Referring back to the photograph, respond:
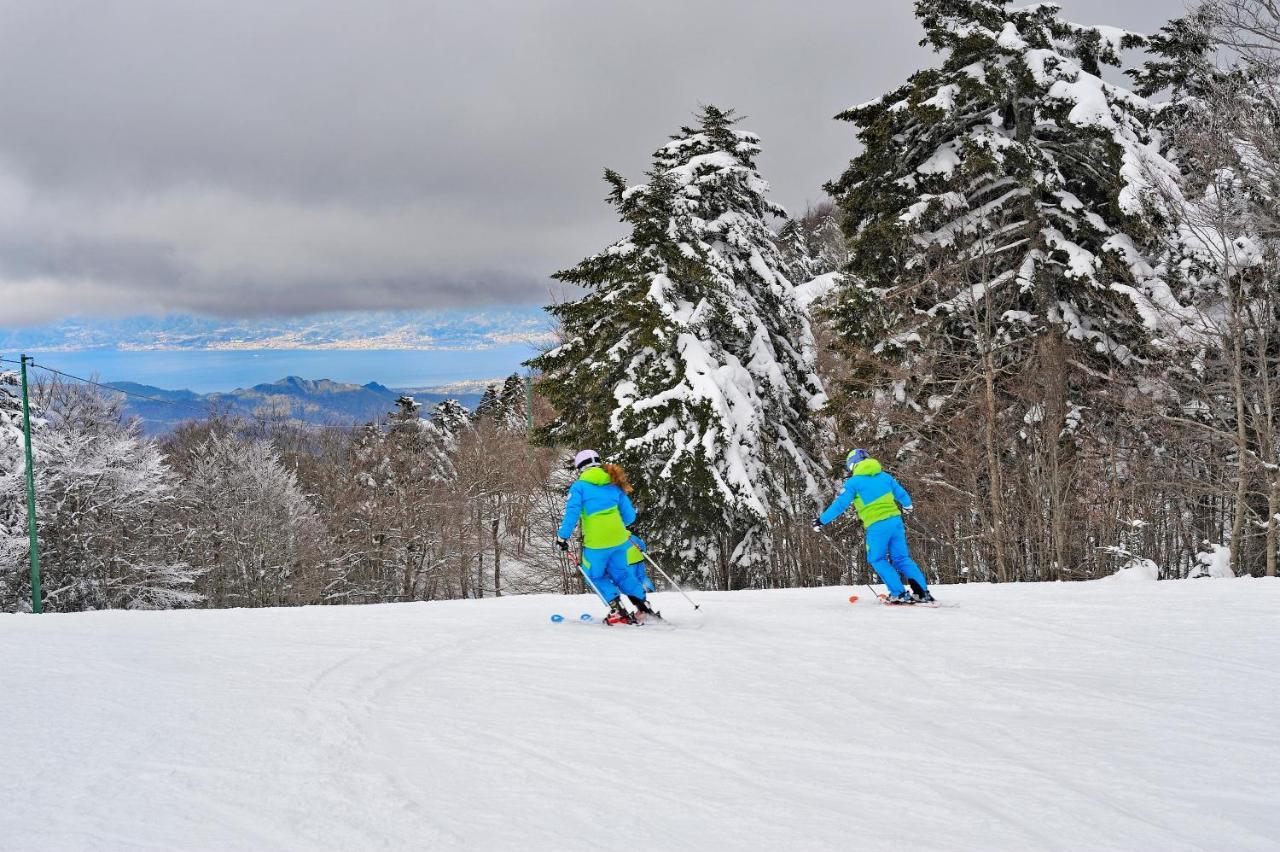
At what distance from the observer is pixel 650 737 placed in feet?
15.4

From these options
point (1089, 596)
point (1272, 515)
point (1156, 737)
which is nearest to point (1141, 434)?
point (1272, 515)

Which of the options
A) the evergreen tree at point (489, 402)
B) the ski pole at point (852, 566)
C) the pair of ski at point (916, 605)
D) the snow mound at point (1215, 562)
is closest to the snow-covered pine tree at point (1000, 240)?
the snow mound at point (1215, 562)

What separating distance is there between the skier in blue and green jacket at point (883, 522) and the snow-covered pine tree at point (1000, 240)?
10.1 meters

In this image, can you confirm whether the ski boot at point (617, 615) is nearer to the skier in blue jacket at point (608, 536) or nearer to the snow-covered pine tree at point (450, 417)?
the skier in blue jacket at point (608, 536)

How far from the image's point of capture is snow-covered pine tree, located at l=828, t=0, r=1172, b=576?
60.9ft

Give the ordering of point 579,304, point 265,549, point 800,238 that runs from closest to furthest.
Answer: point 579,304, point 800,238, point 265,549

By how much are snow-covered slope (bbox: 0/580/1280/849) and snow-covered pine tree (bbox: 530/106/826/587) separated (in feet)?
40.7

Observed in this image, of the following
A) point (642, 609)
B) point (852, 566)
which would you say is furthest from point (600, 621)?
point (852, 566)

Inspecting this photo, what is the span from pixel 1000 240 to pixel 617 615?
15948 millimetres

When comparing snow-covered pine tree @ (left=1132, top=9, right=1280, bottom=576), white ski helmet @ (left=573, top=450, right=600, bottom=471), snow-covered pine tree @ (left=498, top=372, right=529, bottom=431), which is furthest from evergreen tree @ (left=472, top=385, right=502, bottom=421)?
white ski helmet @ (left=573, top=450, right=600, bottom=471)

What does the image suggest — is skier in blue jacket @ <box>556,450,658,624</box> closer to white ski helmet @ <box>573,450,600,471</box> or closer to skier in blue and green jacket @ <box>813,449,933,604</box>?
white ski helmet @ <box>573,450,600,471</box>

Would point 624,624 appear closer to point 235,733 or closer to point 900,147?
point 235,733

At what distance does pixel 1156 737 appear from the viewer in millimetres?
4730

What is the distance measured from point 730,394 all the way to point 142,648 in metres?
15.2
